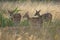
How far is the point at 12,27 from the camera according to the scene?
2.26 metres

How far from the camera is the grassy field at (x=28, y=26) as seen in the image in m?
2.24

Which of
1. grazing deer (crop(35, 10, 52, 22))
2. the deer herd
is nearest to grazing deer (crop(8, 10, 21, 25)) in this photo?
the deer herd

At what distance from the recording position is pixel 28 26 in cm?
227

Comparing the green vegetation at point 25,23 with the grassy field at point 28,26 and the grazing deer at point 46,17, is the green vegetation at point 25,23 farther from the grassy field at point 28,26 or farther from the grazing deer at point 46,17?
the grazing deer at point 46,17

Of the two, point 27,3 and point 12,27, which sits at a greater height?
point 27,3

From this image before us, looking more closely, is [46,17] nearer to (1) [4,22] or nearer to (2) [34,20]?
(2) [34,20]

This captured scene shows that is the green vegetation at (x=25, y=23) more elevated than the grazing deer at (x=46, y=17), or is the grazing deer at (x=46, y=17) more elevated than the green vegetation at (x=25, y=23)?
the grazing deer at (x=46, y=17)

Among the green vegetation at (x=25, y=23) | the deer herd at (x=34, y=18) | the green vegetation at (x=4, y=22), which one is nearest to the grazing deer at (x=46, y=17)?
the deer herd at (x=34, y=18)

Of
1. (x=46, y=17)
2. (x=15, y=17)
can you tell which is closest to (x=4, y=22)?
(x=15, y=17)

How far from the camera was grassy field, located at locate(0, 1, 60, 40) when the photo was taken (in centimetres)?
224

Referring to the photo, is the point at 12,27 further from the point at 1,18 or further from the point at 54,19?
the point at 54,19

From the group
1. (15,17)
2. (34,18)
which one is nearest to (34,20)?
(34,18)

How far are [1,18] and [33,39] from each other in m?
0.32

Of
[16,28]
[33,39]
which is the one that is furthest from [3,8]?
[33,39]
